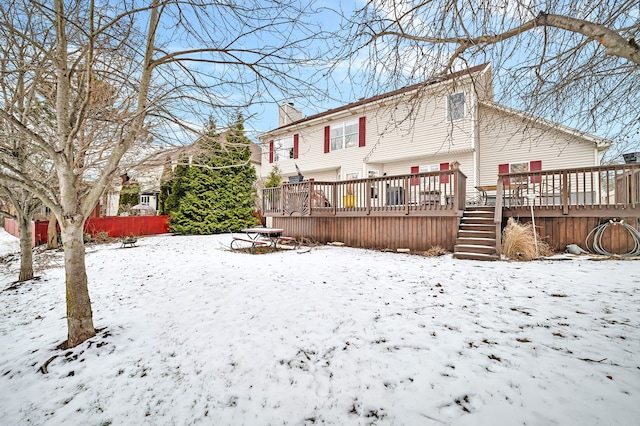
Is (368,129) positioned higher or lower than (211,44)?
higher

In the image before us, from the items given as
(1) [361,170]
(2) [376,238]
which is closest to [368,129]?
(1) [361,170]

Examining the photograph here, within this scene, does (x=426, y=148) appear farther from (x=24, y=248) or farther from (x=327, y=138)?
(x=24, y=248)

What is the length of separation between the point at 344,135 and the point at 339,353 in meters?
12.9

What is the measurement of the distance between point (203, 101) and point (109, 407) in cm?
321

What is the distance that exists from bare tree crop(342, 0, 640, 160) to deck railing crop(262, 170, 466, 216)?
12.0ft

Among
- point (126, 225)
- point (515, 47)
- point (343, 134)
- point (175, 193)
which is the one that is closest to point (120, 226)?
point (126, 225)

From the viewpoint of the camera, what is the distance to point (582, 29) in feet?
7.99

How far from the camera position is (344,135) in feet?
47.3

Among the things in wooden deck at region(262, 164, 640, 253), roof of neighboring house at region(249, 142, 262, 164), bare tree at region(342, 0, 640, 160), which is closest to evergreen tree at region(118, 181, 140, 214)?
roof of neighboring house at region(249, 142, 262, 164)

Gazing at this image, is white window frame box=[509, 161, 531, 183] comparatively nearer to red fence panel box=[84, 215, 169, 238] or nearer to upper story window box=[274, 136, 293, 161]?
upper story window box=[274, 136, 293, 161]

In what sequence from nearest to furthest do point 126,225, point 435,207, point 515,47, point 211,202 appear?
point 515,47
point 435,207
point 126,225
point 211,202

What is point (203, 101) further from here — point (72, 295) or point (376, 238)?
point (376, 238)

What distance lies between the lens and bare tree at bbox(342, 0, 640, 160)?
9.65 feet

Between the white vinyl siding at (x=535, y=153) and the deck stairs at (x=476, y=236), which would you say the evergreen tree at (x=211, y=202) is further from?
the white vinyl siding at (x=535, y=153)
